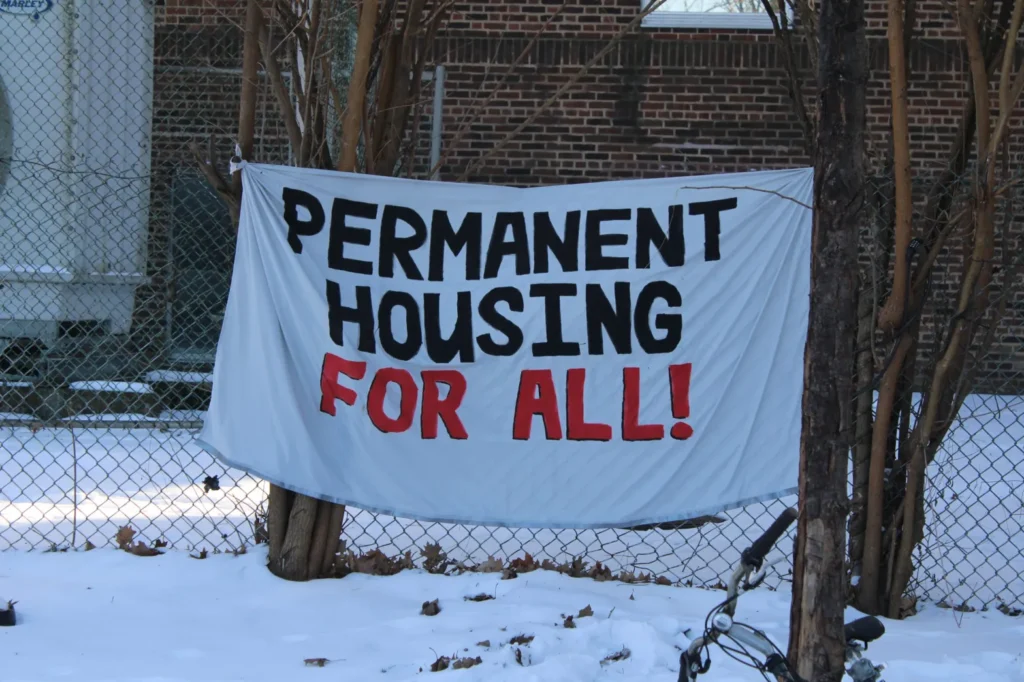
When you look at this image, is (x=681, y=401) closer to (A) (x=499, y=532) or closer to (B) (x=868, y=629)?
(A) (x=499, y=532)

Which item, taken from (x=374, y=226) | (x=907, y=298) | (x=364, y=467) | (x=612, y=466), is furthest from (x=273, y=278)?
(x=907, y=298)

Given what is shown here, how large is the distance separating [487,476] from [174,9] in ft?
22.6

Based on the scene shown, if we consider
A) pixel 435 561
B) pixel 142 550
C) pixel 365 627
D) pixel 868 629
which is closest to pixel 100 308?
pixel 142 550

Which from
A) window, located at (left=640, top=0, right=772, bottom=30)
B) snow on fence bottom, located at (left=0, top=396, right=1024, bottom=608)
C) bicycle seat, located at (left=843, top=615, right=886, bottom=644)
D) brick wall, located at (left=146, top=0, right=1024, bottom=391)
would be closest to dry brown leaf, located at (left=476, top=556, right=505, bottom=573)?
snow on fence bottom, located at (left=0, top=396, right=1024, bottom=608)

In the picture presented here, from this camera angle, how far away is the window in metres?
9.59

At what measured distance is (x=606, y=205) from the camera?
13.6 feet

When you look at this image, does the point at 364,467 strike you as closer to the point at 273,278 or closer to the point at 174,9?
the point at 273,278

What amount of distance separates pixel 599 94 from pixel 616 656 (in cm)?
694

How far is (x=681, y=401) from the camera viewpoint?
406 centimetres

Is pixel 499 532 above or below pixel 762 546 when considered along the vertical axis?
below

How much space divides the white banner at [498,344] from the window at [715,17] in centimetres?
605

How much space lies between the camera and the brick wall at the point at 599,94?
9.38 metres

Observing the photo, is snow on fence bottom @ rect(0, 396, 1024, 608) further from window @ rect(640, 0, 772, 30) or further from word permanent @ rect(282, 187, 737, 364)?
window @ rect(640, 0, 772, 30)

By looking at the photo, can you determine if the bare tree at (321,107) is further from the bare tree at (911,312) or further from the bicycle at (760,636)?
the bicycle at (760,636)
